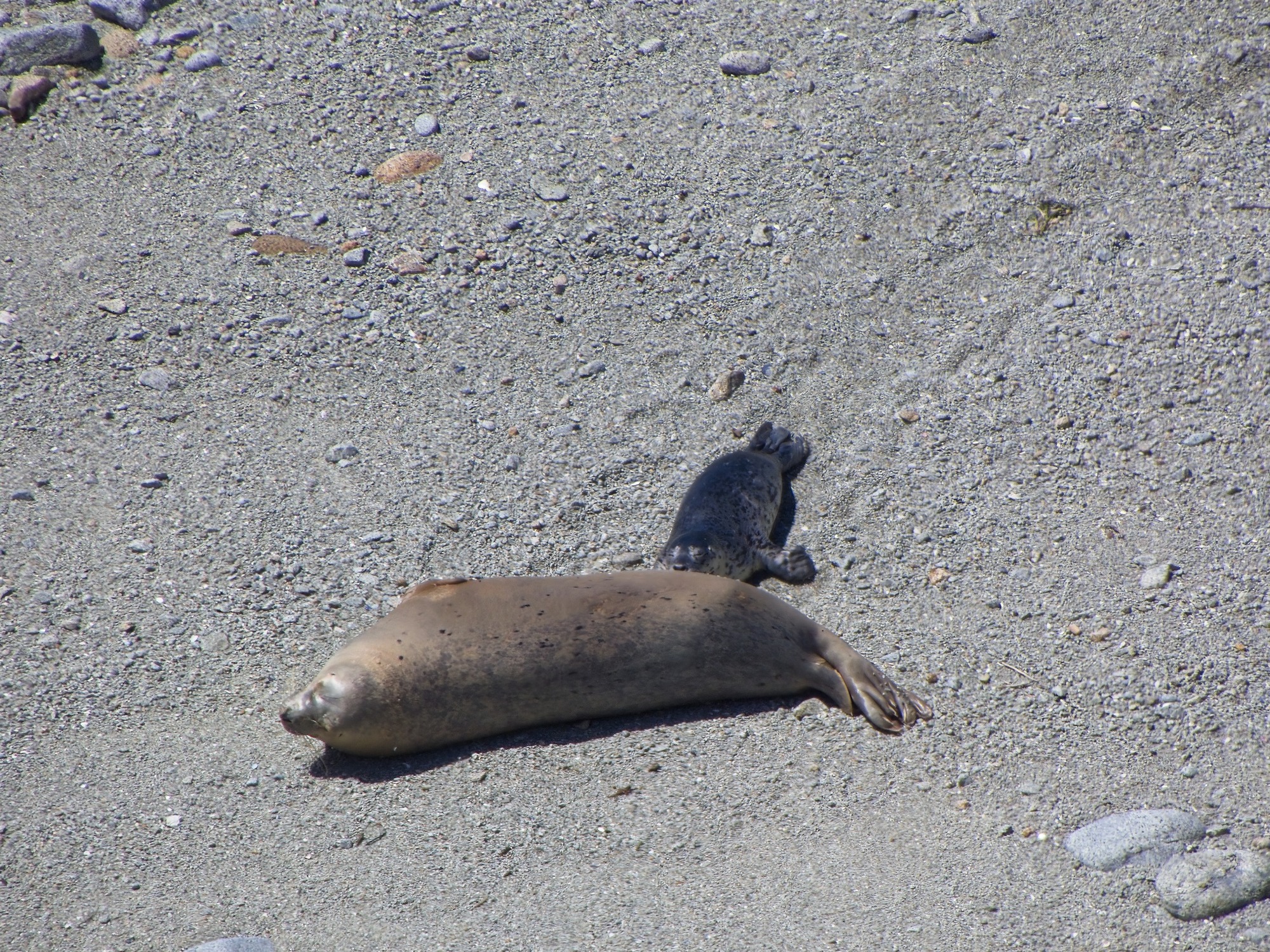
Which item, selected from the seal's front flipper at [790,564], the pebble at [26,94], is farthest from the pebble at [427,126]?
the seal's front flipper at [790,564]

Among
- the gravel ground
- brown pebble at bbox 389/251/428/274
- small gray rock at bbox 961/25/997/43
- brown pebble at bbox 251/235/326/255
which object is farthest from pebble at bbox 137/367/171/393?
small gray rock at bbox 961/25/997/43

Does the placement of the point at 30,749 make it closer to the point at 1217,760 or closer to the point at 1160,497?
the point at 1217,760

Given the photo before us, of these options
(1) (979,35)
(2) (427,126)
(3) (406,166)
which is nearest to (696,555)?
(3) (406,166)

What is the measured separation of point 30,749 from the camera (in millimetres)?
3609

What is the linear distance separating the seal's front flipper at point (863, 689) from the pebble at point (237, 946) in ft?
6.16

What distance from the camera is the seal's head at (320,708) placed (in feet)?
11.3

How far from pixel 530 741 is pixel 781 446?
180cm

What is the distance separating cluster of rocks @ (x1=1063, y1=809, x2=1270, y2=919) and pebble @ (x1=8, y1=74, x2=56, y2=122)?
667 cm

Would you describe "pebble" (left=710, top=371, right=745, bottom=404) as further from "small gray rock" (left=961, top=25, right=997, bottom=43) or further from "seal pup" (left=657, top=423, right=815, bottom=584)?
"small gray rock" (left=961, top=25, right=997, bottom=43)

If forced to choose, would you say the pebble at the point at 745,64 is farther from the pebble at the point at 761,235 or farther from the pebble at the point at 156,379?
the pebble at the point at 156,379

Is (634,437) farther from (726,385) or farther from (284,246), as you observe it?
(284,246)

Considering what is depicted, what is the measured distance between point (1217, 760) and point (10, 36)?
7.37 meters

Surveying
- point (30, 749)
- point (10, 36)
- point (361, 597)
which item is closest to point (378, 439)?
point (361, 597)

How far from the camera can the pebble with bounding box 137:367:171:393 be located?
202 inches
